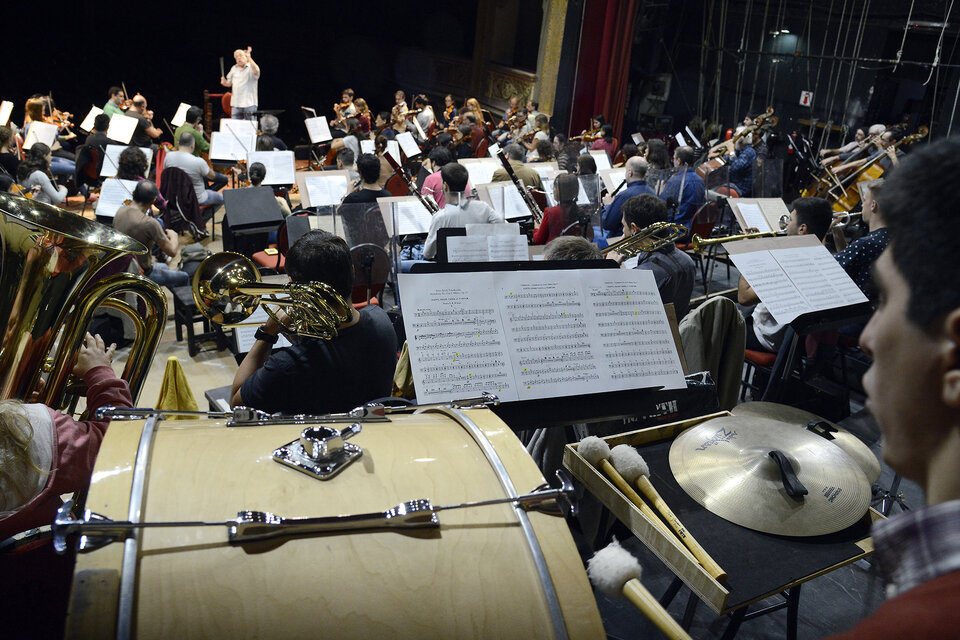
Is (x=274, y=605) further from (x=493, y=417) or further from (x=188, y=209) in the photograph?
(x=188, y=209)

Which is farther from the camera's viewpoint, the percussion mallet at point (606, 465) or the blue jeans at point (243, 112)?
the blue jeans at point (243, 112)

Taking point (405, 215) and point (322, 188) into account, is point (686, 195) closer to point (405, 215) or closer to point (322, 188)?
point (405, 215)

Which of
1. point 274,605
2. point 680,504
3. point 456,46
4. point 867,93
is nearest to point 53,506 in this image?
point 274,605

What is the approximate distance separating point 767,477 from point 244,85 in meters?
11.3

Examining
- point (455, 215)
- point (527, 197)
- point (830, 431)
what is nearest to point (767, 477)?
point (830, 431)

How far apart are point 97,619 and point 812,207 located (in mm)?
4097

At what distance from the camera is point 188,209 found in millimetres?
6578

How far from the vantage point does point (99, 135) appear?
25.8 feet

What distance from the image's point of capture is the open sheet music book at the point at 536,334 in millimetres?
1823

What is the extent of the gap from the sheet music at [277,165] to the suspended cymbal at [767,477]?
5.98m

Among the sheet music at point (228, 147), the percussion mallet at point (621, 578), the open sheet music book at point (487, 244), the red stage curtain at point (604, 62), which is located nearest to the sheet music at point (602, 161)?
the sheet music at point (228, 147)

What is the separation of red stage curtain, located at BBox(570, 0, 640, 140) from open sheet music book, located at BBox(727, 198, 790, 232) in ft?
26.7

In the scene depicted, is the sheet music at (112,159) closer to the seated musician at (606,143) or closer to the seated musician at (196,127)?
the seated musician at (196,127)

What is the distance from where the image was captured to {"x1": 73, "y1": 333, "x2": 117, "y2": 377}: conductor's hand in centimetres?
200
